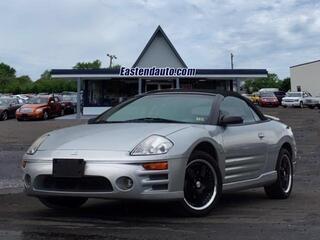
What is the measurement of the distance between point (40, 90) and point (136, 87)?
71.2 metres

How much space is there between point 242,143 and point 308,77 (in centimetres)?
8730

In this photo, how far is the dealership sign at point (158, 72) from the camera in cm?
4409

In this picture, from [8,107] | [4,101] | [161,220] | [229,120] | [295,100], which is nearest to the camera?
[161,220]

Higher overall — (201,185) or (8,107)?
(8,107)

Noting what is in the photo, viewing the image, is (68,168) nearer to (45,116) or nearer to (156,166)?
(156,166)

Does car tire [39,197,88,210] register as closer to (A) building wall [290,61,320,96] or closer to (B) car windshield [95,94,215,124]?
(B) car windshield [95,94,215,124]

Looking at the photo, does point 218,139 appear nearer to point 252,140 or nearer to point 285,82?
point 252,140

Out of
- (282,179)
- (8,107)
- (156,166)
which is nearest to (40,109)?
(8,107)

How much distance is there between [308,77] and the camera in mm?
91938

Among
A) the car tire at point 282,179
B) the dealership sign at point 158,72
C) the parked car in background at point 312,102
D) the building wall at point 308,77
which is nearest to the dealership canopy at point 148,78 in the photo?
the dealership sign at point 158,72

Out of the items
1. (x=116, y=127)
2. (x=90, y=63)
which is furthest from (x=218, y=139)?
(x=90, y=63)

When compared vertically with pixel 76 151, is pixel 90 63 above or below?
above

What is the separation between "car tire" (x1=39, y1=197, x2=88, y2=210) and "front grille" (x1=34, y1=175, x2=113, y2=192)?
54 centimetres

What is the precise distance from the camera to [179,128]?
6.65 meters
